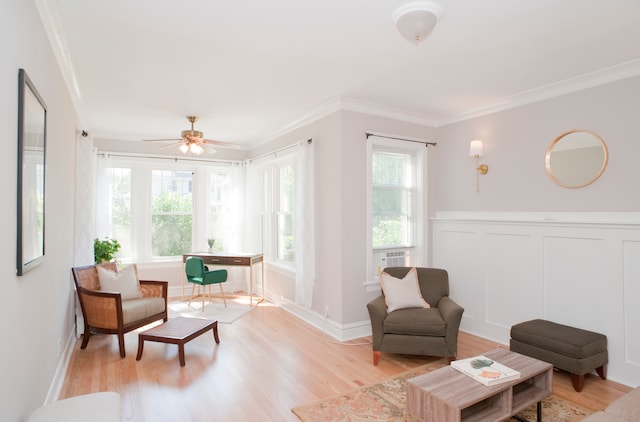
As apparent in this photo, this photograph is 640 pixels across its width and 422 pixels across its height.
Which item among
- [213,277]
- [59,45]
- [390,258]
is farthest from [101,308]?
[390,258]

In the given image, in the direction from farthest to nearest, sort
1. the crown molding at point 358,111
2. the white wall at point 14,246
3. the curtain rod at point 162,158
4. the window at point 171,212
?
1. the window at point 171,212
2. the curtain rod at point 162,158
3. the crown molding at point 358,111
4. the white wall at point 14,246

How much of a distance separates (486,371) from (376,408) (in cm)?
83

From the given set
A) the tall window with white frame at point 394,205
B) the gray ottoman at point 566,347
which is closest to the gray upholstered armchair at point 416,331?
the gray ottoman at point 566,347

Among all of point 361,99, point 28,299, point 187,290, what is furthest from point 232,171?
point 28,299

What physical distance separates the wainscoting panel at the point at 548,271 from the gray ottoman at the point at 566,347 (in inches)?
7.3

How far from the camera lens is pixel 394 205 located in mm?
4668

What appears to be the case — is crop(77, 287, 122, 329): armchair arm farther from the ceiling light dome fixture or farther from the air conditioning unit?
the ceiling light dome fixture

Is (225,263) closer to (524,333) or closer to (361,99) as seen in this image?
(361,99)

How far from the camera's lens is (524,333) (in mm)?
3238

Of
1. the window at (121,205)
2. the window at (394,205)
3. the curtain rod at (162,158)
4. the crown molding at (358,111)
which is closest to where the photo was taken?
the crown molding at (358,111)

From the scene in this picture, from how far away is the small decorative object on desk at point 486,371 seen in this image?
230cm

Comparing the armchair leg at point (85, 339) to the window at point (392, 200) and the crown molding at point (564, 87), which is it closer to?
the window at point (392, 200)

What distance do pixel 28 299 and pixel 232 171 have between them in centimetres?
474

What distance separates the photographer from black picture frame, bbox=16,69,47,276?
5.77 feet
